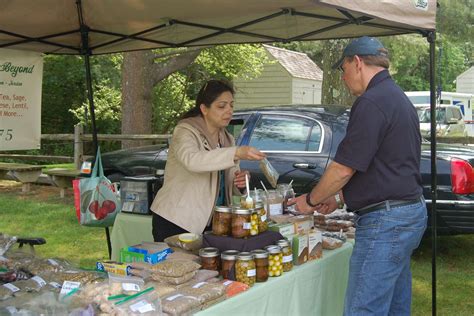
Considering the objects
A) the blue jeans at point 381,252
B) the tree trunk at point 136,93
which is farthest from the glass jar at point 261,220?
the tree trunk at point 136,93

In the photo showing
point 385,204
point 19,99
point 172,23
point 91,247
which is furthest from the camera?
point 91,247

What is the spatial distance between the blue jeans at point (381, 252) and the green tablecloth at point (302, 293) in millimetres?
250

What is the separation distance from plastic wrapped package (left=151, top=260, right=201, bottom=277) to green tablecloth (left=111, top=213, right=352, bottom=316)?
0.25m

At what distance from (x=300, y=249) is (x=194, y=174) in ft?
2.51

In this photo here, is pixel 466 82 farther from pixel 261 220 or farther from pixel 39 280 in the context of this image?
pixel 39 280

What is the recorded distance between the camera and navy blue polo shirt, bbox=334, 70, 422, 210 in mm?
2611

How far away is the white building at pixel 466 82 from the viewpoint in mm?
38406

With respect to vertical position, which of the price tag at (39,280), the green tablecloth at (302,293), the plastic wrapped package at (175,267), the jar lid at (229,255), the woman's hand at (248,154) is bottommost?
the green tablecloth at (302,293)

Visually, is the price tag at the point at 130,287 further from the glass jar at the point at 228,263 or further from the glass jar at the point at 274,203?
the glass jar at the point at 274,203

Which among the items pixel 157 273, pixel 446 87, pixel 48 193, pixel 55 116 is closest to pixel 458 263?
pixel 157 273

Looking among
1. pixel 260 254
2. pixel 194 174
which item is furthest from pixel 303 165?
pixel 260 254

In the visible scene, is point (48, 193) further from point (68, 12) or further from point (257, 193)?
point (257, 193)

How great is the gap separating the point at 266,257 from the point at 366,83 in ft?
3.28

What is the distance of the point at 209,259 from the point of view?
269 cm
